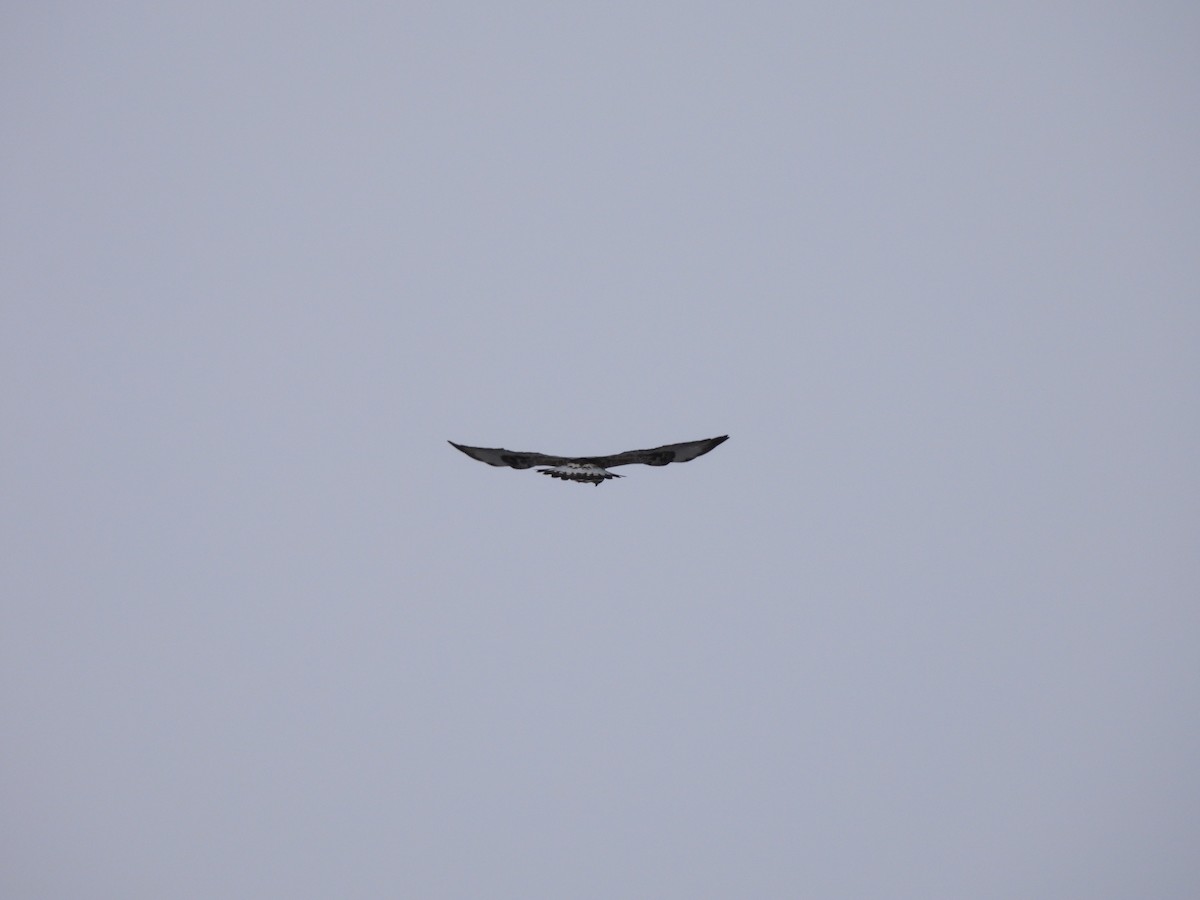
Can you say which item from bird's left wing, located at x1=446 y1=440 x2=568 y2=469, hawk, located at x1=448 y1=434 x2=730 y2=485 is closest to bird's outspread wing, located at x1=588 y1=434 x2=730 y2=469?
hawk, located at x1=448 y1=434 x2=730 y2=485

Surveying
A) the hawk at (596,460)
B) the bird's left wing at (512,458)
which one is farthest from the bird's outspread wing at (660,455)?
the bird's left wing at (512,458)

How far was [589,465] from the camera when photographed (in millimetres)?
47125

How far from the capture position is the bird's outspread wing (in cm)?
4694

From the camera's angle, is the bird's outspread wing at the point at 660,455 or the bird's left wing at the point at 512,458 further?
the bird's left wing at the point at 512,458

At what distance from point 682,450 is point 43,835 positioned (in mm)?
182025

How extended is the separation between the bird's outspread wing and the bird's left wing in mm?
1976

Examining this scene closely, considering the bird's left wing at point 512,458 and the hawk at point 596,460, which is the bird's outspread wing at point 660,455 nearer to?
the hawk at point 596,460

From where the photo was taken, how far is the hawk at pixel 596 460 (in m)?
47.1

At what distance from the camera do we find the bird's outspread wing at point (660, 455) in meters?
46.9

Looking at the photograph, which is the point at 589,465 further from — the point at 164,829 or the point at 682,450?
the point at 164,829

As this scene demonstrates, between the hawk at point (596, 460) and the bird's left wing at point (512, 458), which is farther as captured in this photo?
the bird's left wing at point (512, 458)

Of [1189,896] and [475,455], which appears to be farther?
[1189,896]

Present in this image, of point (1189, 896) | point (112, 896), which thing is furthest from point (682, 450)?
point (1189, 896)

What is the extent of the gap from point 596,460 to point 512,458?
450 centimetres
